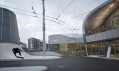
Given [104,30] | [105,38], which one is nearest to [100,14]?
[104,30]

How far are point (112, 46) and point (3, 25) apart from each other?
61.9 feet

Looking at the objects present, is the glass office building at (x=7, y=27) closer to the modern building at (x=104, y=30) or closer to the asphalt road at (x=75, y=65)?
the asphalt road at (x=75, y=65)

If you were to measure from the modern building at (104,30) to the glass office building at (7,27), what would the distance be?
51.6 ft

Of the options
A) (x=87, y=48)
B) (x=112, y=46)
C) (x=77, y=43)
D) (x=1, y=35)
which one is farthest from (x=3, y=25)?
(x=77, y=43)

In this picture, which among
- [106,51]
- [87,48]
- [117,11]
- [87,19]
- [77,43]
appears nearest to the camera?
[106,51]

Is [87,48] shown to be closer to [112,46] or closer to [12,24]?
[112,46]

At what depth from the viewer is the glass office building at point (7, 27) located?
34778 mm

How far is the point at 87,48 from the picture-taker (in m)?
50.1

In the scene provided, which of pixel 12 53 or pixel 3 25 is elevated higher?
pixel 3 25

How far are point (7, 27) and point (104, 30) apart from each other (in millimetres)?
18366

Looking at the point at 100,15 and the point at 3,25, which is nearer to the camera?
the point at 3,25

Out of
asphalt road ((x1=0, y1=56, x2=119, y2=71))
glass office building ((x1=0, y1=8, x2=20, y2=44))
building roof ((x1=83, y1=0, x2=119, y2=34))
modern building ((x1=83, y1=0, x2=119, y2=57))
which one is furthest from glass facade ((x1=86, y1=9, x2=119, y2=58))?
glass office building ((x1=0, y1=8, x2=20, y2=44))

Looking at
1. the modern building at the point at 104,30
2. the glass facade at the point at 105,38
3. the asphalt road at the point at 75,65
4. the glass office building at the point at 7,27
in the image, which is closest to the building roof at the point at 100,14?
the modern building at the point at 104,30

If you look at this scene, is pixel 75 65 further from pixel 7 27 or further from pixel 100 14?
pixel 100 14
